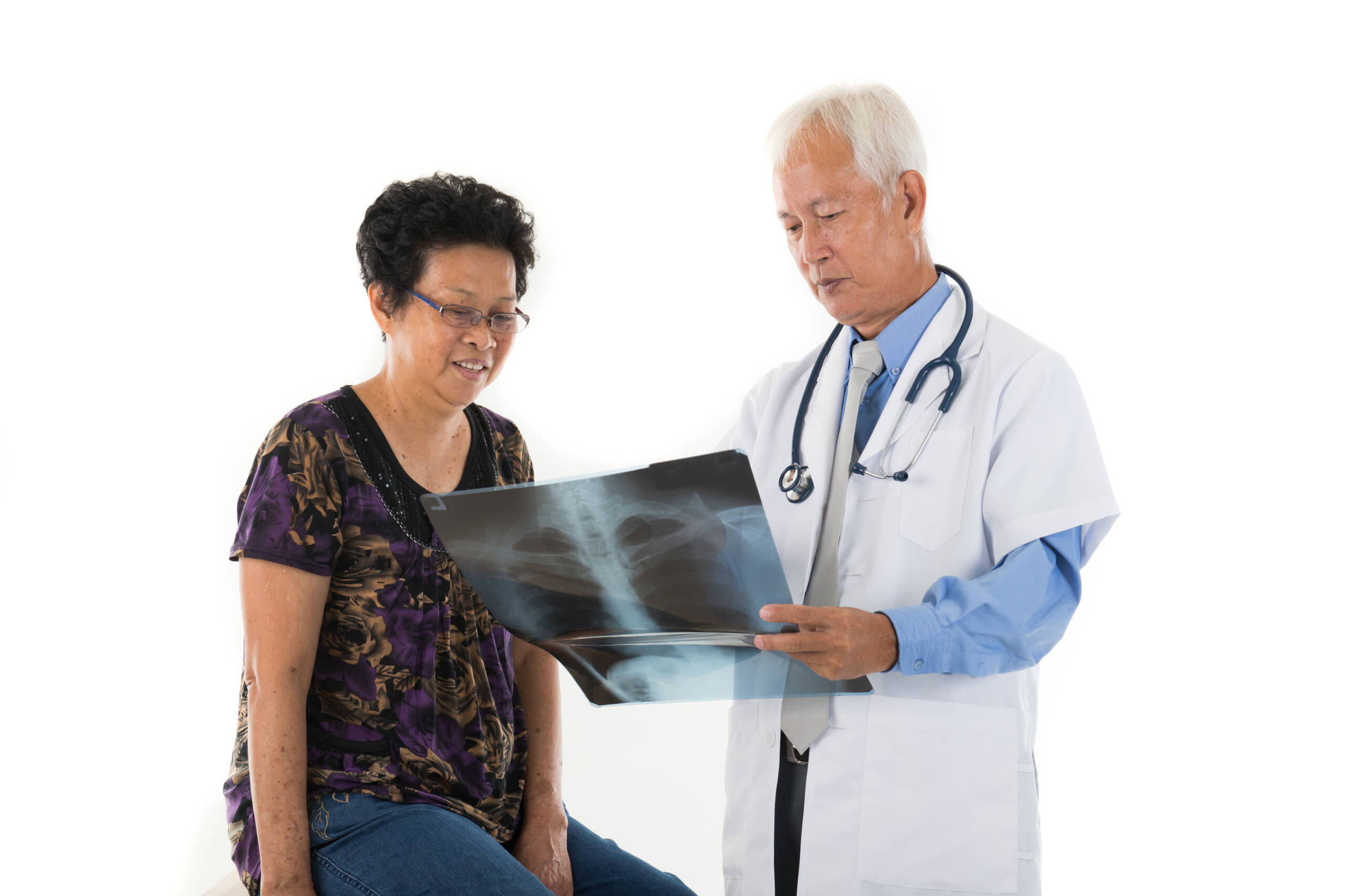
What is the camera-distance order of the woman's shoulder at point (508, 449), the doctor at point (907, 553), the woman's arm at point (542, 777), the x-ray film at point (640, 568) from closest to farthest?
the x-ray film at point (640, 568)
the doctor at point (907, 553)
the woman's arm at point (542, 777)
the woman's shoulder at point (508, 449)

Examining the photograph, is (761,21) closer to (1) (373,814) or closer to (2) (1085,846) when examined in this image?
(1) (373,814)

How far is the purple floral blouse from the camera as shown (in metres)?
1.32

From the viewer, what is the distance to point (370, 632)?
137 centimetres

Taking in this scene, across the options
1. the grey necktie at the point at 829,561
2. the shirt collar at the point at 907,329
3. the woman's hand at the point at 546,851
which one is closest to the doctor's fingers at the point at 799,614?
the grey necktie at the point at 829,561

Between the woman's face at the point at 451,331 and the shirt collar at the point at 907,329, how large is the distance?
0.57m

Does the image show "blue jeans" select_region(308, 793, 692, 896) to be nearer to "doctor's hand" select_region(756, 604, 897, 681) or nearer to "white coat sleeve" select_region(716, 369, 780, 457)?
"doctor's hand" select_region(756, 604, 897, 681)

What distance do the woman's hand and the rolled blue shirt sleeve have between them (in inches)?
23.6

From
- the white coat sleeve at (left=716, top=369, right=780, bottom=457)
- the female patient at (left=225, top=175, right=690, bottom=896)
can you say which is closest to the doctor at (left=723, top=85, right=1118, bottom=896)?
the white coat sleeve at (left=716, top=369, right=780, bottom=457)

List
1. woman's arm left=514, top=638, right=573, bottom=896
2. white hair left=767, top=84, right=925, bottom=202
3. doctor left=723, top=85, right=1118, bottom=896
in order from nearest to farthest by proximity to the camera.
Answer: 1. doctor left=723, top=85, right=1118, bottom=896
2. white hair left=767, top=84, right=925, bottom=202
3. woman's arm left=514, top=638, right=573, bottom=896

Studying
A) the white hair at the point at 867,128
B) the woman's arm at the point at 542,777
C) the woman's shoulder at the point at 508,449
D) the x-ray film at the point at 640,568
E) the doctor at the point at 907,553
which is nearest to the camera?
the x-ray film at the point at 640,568

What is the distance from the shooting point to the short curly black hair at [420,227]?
1.44 m

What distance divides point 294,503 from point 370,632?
0.69 feet

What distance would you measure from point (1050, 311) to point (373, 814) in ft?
5.88

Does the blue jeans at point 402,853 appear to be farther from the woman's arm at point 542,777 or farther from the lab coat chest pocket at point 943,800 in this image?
the lab coat chest pocket at point 943,800
